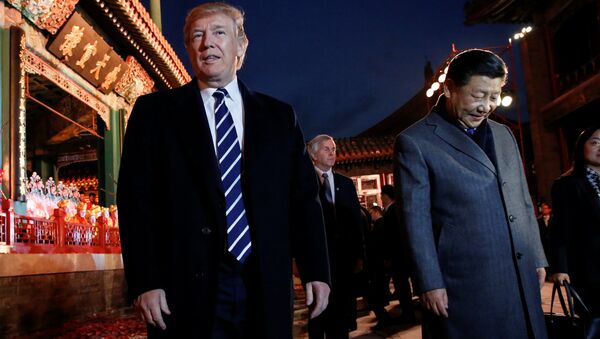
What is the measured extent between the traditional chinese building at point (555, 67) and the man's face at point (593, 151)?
10658 mm

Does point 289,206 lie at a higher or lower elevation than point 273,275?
higher

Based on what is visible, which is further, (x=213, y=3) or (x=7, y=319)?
(x=7, y=319)

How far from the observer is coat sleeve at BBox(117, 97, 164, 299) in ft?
6.27

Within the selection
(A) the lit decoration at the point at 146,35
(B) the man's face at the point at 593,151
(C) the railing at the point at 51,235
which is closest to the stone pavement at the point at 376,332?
(B) the man's face at the point at 593,151

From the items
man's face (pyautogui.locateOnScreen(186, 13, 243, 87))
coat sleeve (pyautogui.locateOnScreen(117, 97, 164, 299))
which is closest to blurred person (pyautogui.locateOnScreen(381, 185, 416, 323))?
man's face (pyautogui.locateOnScreen(186, 13, 243, 87))

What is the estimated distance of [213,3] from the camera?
226cm

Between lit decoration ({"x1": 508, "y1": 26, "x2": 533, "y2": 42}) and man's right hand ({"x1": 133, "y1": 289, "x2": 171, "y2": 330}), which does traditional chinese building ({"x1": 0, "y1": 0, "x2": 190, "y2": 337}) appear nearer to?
man's right hand ({"x1": 133, "y1": 289, "x2": 171, "y2": 330})

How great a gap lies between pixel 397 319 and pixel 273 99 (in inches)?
211

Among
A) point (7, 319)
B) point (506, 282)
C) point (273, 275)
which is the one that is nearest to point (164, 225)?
point (273, 275)

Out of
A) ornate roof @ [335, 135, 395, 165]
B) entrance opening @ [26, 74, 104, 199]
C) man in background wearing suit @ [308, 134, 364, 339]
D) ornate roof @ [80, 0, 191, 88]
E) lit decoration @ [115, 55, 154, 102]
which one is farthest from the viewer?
ornate roof @ [335, 135, 395, 165]

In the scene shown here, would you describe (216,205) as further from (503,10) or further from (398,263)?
(503,10)

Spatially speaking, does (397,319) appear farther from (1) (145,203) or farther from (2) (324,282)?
(1) (145,203)

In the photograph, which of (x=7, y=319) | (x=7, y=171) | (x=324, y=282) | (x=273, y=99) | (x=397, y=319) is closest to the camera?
(x=324, y=282)

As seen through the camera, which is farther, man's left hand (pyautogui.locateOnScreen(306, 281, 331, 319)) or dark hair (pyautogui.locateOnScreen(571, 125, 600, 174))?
dark hair (pyautogui.locateOnScreen(571, 125, 600, 174))
